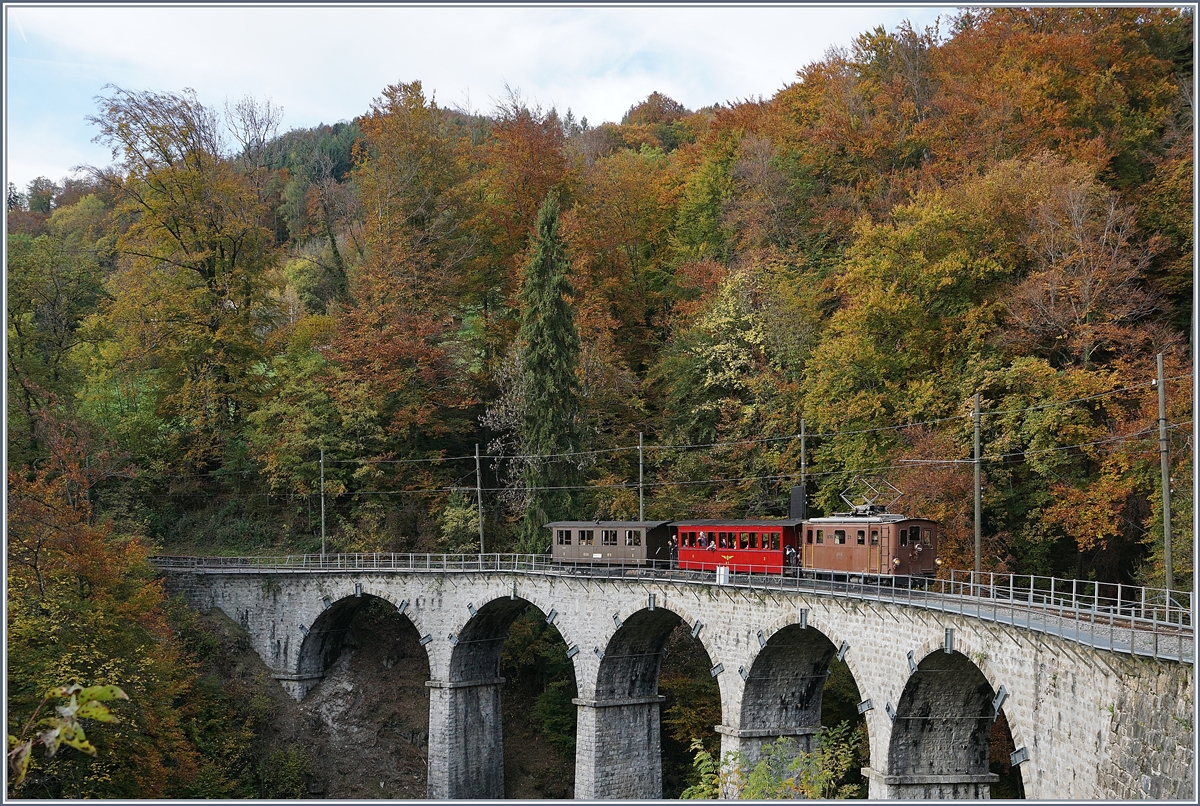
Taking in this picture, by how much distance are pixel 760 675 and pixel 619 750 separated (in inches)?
335

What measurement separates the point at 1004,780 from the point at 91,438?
40.5 m

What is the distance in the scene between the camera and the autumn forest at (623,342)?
34.4 meters

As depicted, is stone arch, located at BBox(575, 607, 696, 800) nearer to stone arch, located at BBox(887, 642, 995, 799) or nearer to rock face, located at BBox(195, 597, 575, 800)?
rock face, located at BBox(195, 597, 575, 800)

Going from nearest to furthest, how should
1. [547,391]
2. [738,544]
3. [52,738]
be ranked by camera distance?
[52,738]
[738,544]
[547,391]

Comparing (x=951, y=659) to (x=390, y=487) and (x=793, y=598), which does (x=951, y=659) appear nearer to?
(x=793, y=598)

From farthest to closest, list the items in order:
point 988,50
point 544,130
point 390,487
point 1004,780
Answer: point 544,130 < point 390,487 < point 988,50 < point 1004,780

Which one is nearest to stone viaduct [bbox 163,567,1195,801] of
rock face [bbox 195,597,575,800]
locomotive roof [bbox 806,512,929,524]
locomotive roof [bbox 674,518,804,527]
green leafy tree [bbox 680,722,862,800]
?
green leafy tree [bbox 680,722,862,800]

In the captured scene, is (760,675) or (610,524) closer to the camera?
(760,675)

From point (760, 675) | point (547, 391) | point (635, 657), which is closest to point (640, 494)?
point (547, 391)

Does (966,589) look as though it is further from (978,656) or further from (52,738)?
(52,738)

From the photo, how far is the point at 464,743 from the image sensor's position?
4150 cm

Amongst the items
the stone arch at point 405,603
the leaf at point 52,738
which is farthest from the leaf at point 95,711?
the stone arch at point 405,603

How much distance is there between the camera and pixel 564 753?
43375 millimetres

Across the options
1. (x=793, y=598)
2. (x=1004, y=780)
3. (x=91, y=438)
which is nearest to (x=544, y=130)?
(x=91, y=438)
